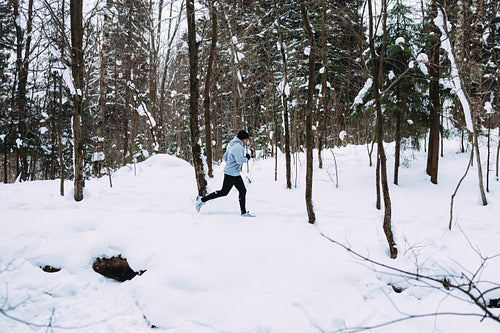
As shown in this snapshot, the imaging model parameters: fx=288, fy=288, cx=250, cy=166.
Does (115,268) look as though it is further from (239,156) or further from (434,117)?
(434,117)

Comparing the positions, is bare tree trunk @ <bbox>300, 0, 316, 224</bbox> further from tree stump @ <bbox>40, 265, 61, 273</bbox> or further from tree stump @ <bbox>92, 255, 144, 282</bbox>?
tree stump @ <bbox>40, 265, 61, 273</bbox>

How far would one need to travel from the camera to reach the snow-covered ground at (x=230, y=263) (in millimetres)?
3555

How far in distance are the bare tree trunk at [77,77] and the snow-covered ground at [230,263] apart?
78 centimetres

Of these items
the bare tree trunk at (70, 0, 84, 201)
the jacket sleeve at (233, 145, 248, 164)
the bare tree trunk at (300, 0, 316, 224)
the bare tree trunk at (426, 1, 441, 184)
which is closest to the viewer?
the bare tree trunk at (300, 0, 316, 224)

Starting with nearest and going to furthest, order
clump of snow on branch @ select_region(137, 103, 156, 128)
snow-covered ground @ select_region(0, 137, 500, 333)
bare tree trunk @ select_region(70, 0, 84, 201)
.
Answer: snow-covered ground @ select_region(0, 137, 500, 333) → bare tree trunk @ select_region(70, 0, 84, 201) → clump of snow on branch @ select_region(137, 103, 156, 128)

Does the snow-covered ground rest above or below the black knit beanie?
below

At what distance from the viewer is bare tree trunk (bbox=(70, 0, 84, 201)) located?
666 centimetres

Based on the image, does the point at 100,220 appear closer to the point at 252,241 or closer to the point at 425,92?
the point at 252,241

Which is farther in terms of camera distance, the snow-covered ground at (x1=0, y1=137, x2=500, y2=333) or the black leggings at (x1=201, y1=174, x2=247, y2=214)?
the black leggings at (x1=201, y1=174, x2=247, y2=214)

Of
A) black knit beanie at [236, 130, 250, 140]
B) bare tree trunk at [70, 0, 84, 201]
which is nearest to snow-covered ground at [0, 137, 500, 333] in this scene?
bare tree trunk at [70, 0, 84, 201]

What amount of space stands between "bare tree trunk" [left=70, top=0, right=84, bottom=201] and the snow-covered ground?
784mm

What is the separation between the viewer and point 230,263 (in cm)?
427

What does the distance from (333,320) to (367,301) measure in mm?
654

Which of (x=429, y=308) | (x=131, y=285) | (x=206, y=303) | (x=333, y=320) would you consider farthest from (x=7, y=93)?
(x=429, y=308)
